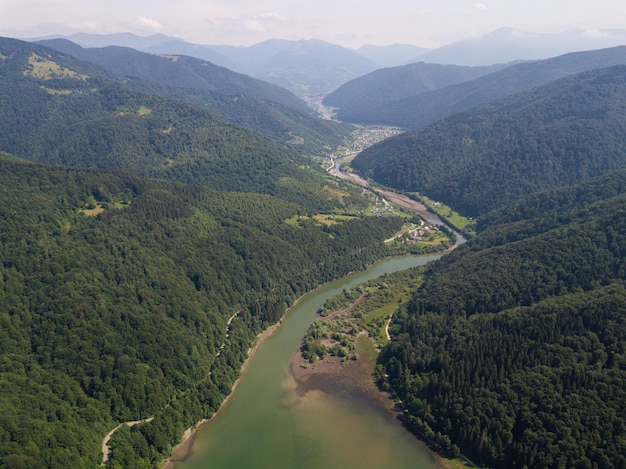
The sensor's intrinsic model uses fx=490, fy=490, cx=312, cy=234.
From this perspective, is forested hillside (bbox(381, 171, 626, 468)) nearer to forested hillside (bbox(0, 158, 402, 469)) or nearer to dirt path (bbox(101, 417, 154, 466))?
forested hillside (bbox(0, 158, 402, 469))

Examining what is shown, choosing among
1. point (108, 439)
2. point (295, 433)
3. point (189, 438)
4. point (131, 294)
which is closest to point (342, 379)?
point (295, 433)

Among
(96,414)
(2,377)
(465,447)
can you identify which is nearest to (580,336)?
(465,447)

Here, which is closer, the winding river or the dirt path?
the dirt path

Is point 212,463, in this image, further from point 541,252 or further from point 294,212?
point 294,212

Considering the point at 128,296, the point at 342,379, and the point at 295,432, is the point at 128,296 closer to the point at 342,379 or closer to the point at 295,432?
the point at 295,432

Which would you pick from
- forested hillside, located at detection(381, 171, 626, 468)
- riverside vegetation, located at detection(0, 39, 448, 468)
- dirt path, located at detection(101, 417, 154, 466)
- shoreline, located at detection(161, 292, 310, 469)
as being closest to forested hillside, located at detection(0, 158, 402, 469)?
riverside vegetation, located at detection(0, 39, 448, 468)

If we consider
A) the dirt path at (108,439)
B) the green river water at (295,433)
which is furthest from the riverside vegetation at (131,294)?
the green river water at (295,433)

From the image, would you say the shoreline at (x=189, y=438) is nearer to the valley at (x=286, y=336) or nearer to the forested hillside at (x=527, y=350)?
the valley at (x=286, y=336)
